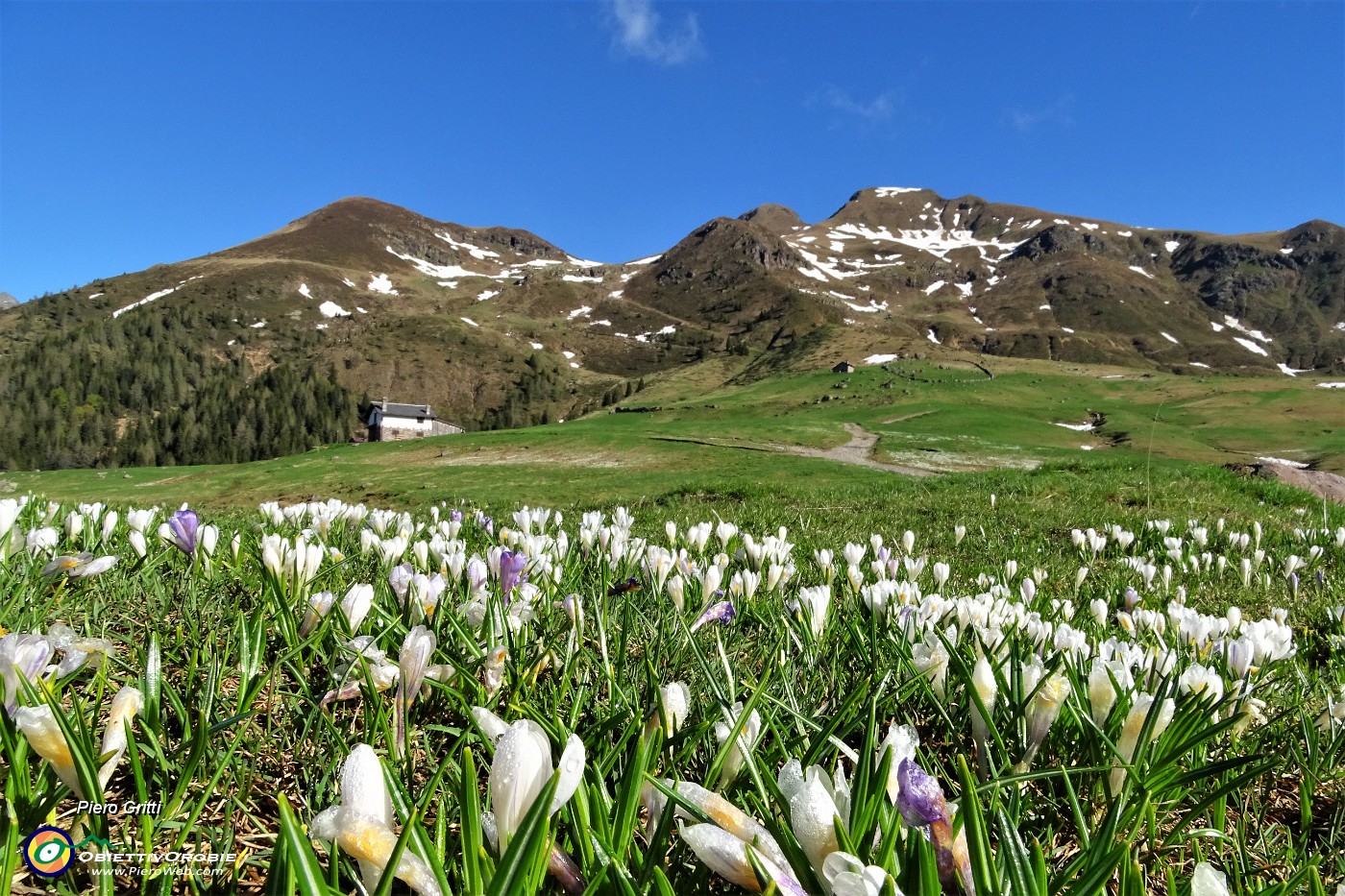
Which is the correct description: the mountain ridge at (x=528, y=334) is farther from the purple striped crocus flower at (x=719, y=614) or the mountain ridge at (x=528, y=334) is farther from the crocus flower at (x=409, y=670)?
the crocus flower at (x=409, y=670)

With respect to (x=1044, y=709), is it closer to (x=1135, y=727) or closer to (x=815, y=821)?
(x=1135, y=727)

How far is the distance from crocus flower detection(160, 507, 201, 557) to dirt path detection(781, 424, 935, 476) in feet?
93.0

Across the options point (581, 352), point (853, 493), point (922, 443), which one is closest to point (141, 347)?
point (581, 352)

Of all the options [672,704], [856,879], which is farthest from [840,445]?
[856,879]

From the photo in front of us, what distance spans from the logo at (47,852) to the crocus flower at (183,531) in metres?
2.06

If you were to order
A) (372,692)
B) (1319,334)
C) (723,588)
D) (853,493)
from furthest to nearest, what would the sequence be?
(1319,334)
(853,493)
(723,588)
(372,692)

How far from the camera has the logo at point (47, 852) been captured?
1.04 m

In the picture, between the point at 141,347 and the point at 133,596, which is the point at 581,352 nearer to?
the point at 141,347

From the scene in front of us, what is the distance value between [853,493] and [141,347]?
176666mm

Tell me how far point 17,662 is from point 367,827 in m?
0.91

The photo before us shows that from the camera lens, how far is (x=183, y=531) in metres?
2.91

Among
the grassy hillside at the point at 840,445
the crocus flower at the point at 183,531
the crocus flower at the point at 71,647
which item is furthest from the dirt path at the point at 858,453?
the crocus flower at the point at 71,647

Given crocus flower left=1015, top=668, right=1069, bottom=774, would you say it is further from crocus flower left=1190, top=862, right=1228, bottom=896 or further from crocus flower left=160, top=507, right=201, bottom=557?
crocus flower left=160, top=507, right=201, bottom=557

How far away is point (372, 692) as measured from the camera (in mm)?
1556
